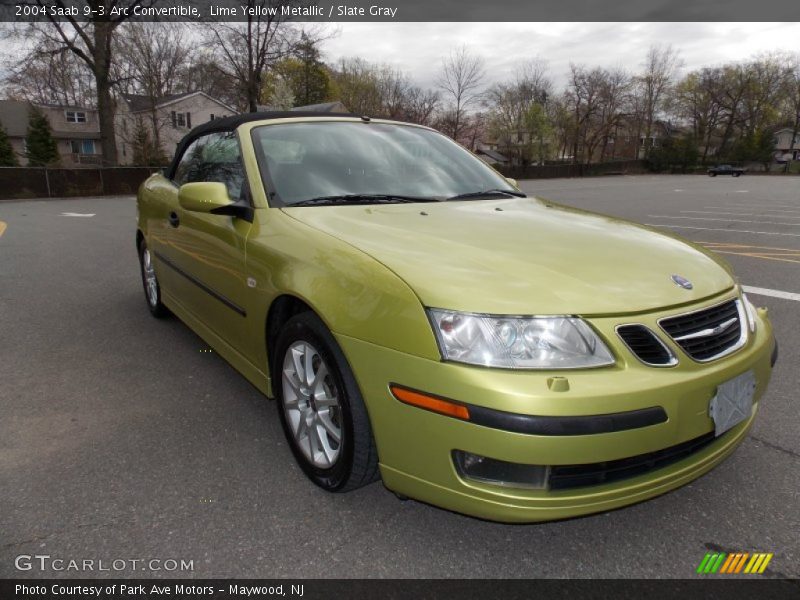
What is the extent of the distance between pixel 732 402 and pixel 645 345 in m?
0.46

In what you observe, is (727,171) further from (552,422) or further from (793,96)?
(552,422)

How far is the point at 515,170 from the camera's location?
166ft

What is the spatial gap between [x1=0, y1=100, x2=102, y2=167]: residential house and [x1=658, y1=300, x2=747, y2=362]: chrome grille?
5835 cm

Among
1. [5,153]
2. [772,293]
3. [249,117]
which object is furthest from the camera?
[5,153]

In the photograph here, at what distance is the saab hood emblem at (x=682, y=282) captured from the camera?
2.07 m

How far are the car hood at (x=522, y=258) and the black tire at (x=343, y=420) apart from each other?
15.1 inches

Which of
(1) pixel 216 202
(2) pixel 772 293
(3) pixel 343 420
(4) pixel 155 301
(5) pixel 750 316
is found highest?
(1) pixel 216 202

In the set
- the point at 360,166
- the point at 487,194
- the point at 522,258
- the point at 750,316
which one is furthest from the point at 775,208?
the point at 522,258

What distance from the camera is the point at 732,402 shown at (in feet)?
6.47

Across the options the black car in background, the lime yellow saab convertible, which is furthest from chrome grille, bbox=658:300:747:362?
the black car in background

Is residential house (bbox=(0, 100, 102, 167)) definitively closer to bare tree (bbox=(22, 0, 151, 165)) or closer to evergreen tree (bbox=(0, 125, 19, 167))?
evergreen tree (bbox=(0, 125, 19, 167))

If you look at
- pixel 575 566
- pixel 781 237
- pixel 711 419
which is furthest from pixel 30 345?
pixel 781 237

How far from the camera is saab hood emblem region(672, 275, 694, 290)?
2069mm

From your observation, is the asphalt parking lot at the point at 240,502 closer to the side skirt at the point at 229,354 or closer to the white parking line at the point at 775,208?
the side skirt at the point at 229,354
